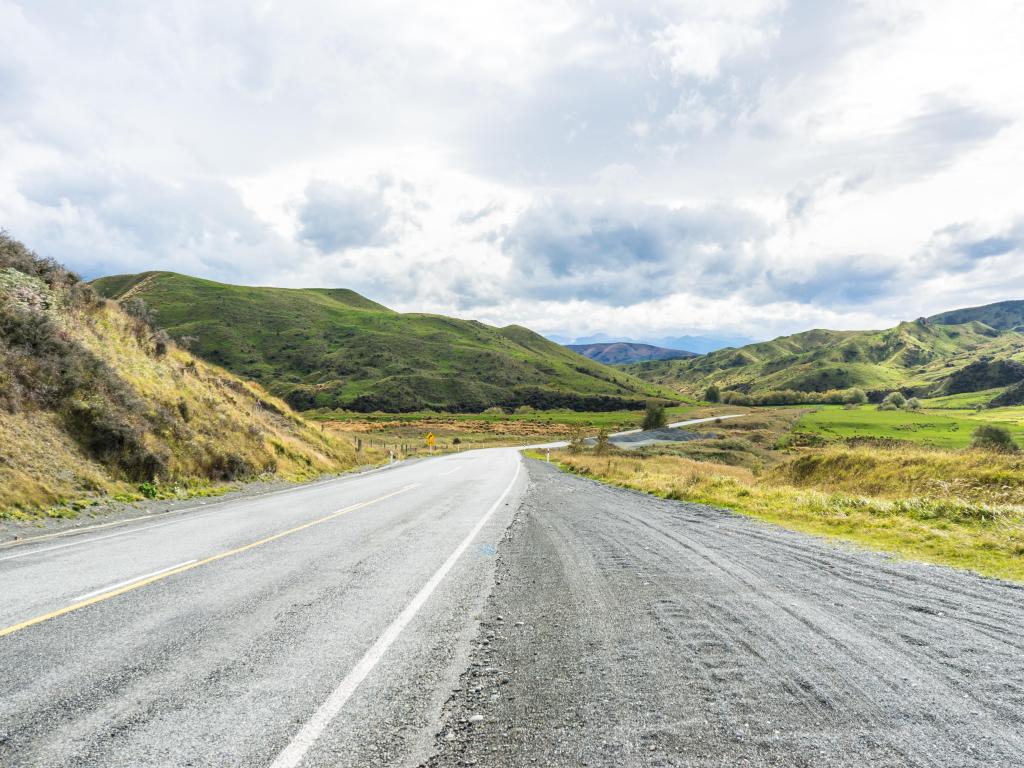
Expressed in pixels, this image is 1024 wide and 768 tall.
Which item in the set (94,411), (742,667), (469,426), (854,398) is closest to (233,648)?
(742,667)

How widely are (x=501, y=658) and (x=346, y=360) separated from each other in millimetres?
155526

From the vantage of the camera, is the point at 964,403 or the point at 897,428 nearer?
the point at 897,428

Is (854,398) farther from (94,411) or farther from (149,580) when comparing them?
(149,580)

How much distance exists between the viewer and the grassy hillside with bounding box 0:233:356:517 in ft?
45.7

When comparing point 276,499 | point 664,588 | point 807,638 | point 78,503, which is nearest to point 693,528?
point 664,588

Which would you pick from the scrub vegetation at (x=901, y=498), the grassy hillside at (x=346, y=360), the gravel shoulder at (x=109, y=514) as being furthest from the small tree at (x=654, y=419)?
the gravel shoulder at (x=109, y=514)

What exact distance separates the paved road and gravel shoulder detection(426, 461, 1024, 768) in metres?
0.52

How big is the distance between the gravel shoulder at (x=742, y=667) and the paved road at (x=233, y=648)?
52cm

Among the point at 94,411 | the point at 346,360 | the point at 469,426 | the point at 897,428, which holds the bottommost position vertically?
the point at 469,426

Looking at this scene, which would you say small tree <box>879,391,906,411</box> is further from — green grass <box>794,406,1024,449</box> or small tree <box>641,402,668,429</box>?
small tree <box>641,402,668,429</box>

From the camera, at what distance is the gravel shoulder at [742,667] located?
332 centimetres

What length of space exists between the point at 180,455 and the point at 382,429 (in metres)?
68.1

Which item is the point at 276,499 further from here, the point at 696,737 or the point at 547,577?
the point at 696,737

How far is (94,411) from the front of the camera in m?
16.4
